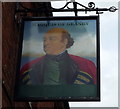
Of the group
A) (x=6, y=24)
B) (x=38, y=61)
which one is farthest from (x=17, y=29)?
(x=38, y=61)

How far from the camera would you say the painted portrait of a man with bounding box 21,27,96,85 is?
19.0 feet

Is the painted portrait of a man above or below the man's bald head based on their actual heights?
below

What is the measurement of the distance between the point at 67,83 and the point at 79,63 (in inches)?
14.7

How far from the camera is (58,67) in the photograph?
5.93 m

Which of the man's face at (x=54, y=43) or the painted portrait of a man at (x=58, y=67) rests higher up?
the man's face at (x=54, y=43)

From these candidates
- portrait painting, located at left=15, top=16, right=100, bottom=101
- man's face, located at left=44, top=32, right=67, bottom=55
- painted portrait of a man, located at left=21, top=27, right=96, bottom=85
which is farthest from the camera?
man's face, located at left=44, top=32, right=67, bottom=55

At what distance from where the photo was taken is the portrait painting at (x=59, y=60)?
223 inches

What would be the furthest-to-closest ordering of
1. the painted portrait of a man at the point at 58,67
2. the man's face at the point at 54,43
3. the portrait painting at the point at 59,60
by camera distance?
the man's face at the point at 54,43 → the painted portrait of a man at the point at 58,67 → the portrait painting at the point at 59,60

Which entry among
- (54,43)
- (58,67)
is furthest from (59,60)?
(54,43)

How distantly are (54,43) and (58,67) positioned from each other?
44 centimetres

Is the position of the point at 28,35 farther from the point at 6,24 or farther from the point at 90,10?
the point at 90,10

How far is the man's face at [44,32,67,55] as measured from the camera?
20.1 ft

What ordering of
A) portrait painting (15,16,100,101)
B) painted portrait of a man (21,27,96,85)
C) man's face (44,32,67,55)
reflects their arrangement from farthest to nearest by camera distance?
man's face (44,32,67,55) → painted portrait of a man (21,27,96,85) → portrait painting (15,16,100,101)

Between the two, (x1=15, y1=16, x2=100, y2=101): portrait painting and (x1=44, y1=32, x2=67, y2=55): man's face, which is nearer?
(x1=15, y1=16, x2=100, y2=101): portrait painting
